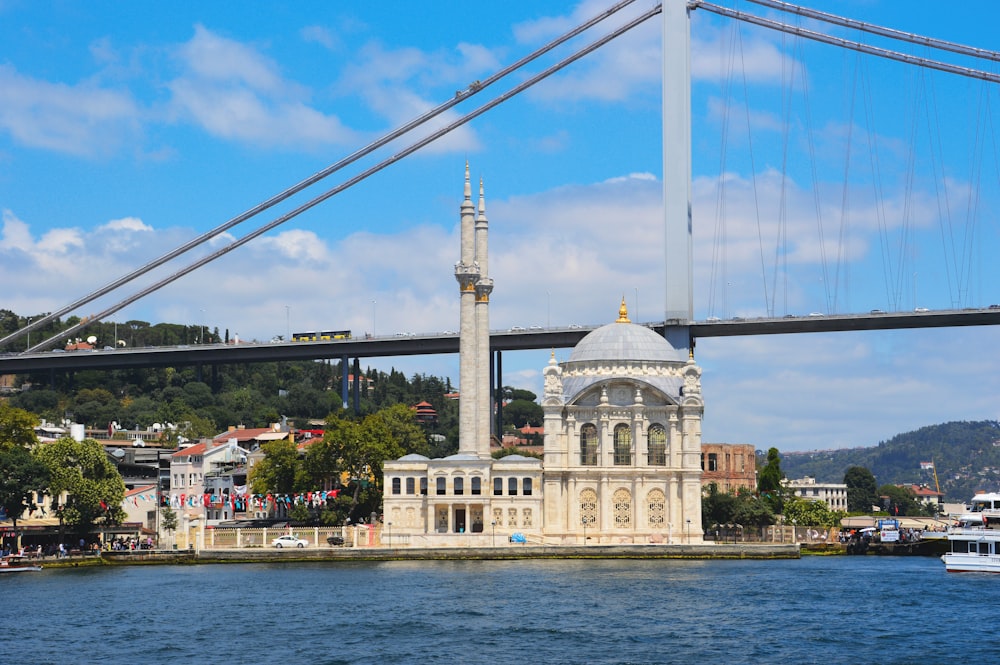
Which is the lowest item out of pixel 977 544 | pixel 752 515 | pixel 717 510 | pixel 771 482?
pixel 977 544

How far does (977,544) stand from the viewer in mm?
71188

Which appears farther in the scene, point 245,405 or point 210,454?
point 245,405

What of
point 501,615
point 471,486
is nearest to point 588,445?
point 471,486

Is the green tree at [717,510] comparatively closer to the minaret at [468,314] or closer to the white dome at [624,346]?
the white dome at [624,346]

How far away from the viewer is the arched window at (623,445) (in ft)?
268

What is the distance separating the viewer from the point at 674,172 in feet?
325

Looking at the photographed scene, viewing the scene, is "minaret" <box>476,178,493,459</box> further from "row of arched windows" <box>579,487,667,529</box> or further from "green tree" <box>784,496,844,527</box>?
"green tree" <box>784,496,844,527</box>

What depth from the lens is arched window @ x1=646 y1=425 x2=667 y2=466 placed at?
269ft

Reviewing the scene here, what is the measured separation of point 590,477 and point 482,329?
10.2 meters

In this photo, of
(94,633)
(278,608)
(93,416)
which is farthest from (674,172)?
(93,416)

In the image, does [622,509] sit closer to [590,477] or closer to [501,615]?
[590,477]

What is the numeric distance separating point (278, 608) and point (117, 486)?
29.1 metres

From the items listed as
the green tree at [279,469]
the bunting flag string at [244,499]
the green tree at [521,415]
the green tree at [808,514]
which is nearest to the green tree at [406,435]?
the bunting flag string at [244,499]

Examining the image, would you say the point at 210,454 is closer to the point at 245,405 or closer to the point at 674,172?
the point at 674,172
